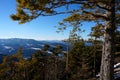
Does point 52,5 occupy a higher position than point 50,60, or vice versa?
point 52,5

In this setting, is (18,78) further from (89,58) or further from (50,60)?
(89,58)

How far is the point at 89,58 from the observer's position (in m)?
46.2

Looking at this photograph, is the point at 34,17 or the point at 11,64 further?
the point at 11,64

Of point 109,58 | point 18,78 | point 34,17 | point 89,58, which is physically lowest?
point 18,78

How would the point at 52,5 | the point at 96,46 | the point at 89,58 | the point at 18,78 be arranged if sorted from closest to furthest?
the point at 52,5 < the point at 96,46 < the point at 89,58 < the point at 18,78

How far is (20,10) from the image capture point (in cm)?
998

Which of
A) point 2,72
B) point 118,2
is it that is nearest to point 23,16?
point 118,2

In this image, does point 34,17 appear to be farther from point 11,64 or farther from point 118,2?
point 11,64

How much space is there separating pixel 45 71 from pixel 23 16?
1727 inches

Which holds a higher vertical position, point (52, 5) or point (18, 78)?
point (52, 5)

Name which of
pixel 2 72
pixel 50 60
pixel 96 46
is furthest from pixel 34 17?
pixel 50 60

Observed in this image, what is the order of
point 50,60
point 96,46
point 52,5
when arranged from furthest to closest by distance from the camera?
point 50,60
point 96,46
point 52,5

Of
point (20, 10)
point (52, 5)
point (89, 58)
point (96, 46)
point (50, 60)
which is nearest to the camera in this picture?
point (52, 5)

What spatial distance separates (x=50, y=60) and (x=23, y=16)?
156 feet
